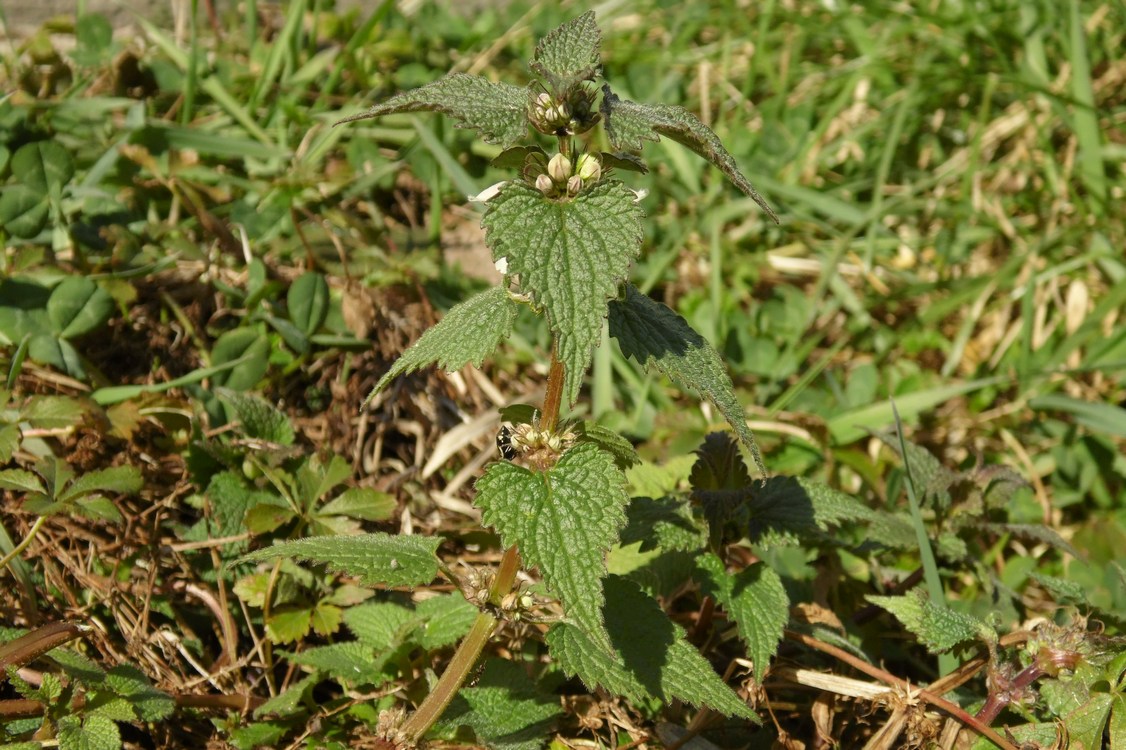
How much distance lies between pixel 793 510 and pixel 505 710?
0.61 metres

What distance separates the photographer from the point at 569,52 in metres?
1.41

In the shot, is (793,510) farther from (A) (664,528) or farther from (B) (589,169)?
(B) (589,169)

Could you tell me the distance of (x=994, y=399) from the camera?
3320 mm

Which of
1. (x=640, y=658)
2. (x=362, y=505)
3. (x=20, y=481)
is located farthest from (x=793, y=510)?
(x=20, y=481)

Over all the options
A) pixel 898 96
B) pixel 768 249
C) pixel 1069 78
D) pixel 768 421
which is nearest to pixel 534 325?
pixel 768 421

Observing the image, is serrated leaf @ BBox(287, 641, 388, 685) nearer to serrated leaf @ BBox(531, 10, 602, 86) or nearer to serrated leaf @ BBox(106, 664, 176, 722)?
serrated leaf @ BBox(106, 664, 176, 722)

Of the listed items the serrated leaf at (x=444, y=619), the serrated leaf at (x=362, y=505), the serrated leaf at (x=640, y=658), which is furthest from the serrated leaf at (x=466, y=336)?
the serrated leaf at (x=362, y=505)

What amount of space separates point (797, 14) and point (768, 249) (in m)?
1.18

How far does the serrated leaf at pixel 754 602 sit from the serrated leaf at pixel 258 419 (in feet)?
3.24

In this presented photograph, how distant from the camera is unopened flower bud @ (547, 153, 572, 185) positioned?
1.37 m

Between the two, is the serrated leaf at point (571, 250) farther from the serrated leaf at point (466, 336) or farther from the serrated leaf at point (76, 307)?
the serrated leaf at point (76, 307)

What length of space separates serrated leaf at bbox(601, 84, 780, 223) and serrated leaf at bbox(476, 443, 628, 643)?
0.42 metres

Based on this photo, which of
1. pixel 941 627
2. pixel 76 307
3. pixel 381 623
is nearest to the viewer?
pixel 941 627

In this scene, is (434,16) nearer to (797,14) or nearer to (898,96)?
(797,14)
